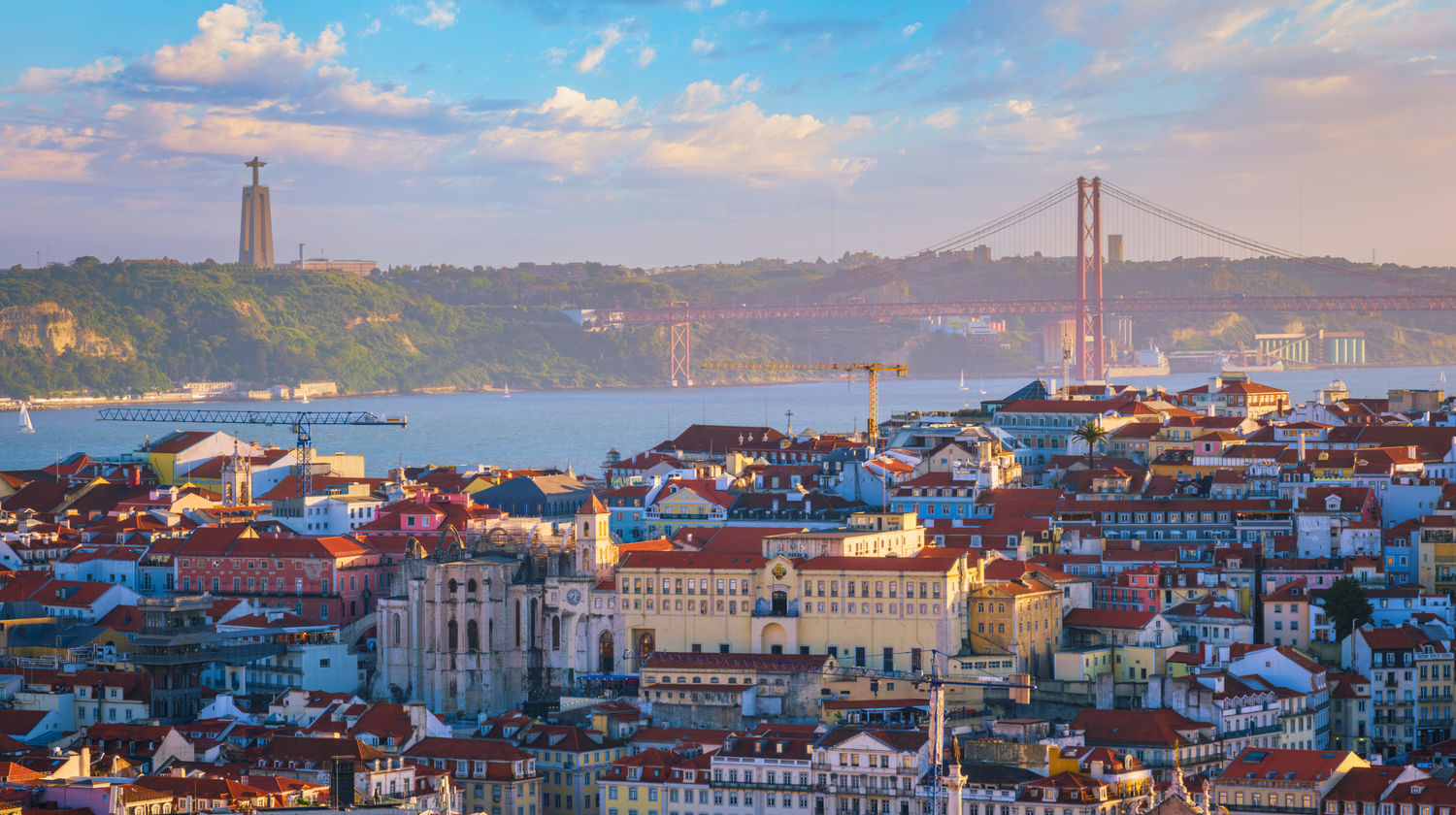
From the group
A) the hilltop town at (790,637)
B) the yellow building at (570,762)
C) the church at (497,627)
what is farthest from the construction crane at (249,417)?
the yellow building at (570,762)

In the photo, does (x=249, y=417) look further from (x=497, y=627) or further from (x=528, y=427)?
(x=497, y=627)

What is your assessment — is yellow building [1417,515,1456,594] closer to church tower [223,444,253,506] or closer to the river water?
church tower [223,444,253,506]

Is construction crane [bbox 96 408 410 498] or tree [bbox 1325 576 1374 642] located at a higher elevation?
construction crane [bbox 96 408 410 498]

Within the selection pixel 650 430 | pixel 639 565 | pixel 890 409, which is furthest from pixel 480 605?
pixel 890 409

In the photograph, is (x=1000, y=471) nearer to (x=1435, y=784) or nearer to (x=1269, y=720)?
(x=1269, y=720)

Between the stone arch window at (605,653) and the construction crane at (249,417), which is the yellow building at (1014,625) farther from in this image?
the construction crane at (249,417)

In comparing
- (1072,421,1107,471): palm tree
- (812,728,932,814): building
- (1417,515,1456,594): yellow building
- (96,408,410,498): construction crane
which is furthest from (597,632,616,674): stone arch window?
(96,408,410,498): construction crane

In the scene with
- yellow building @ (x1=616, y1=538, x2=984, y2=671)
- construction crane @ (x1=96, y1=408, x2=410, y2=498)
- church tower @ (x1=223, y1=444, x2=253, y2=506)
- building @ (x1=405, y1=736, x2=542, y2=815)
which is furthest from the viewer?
construction crane @ (x1=96, y1=408, x2=410, y2=498)
